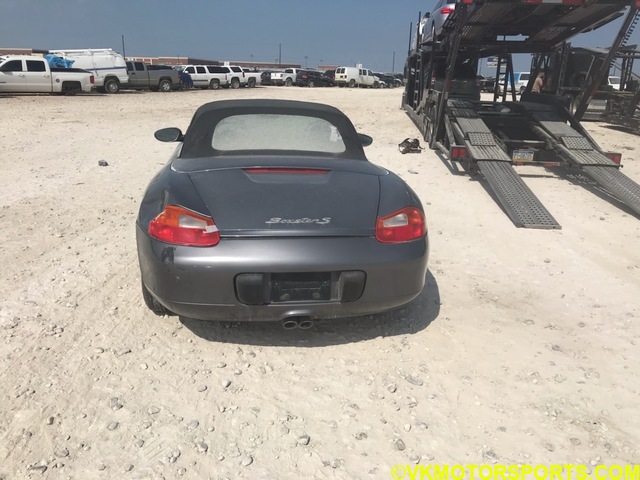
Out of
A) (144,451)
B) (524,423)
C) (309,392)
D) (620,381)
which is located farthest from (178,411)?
(620,381)

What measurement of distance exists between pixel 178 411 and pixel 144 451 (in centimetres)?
29

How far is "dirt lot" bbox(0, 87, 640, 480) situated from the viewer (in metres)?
2.16

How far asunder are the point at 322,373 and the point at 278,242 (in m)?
0.81

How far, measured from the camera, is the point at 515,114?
376 inches

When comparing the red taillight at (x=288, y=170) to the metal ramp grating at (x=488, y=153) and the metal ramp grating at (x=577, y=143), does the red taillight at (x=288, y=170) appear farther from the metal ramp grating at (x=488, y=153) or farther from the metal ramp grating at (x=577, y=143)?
the metal ramp grating at (x=577, y=143)

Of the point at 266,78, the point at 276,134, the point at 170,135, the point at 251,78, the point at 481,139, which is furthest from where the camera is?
the point at 266,78

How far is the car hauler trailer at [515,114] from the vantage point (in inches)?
264

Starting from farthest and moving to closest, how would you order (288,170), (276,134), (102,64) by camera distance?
1. (102,64)
2. (276,134)
3. (288,170)

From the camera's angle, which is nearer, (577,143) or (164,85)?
(577,143)

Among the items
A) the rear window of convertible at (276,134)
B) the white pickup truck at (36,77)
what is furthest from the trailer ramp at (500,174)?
the white pickup truck at (36,77)

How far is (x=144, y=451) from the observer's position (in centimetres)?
212

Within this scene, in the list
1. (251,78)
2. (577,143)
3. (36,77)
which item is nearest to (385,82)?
(251,78)

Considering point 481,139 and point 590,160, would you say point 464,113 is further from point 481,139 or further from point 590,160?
point 590,160

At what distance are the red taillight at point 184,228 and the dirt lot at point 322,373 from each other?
73cm
